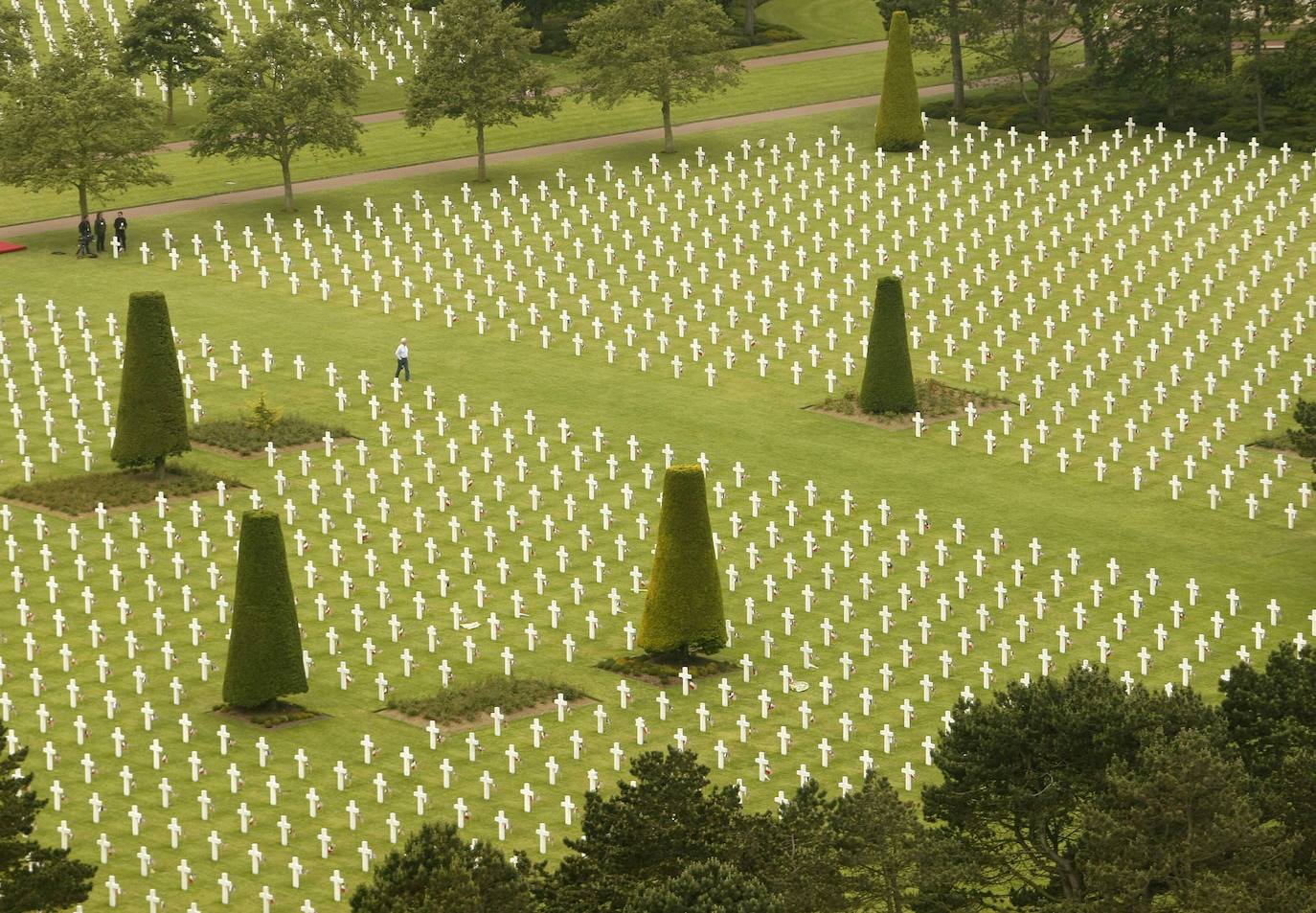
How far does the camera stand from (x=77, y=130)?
95.4 m

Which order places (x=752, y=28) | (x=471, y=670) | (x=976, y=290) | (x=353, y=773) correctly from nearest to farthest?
1. (x=353, y=773)
2. (x=471, y=670)
3. (x=976, y=290)
4. (x=752, y=28)

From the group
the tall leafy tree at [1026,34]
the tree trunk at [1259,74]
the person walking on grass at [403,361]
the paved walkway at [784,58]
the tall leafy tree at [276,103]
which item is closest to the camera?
the person walking on grass at [403,361]

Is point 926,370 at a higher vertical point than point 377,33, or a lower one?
lower

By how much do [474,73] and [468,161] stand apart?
4.45 m

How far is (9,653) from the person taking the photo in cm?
6581

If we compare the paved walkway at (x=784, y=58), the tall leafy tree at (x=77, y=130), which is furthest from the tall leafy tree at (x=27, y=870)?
the paved walkway at (x=784, y=58)

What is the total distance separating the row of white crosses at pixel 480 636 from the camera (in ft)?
196

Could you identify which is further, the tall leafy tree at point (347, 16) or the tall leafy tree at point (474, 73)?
the tall leafy tree at point (347, 16)

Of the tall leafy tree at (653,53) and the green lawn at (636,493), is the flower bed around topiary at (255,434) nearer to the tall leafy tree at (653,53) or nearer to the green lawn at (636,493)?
the green lawn at (636,493)

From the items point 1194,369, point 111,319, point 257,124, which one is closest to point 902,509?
point 1194,369

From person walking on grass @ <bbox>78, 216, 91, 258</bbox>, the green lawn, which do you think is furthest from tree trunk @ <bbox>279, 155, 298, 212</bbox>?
person walking on grass @ <bbox>78, 216, 91, 258</bbox>

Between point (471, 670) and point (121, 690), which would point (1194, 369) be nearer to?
point (471, 670)

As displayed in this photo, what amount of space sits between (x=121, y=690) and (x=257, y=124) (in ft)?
126

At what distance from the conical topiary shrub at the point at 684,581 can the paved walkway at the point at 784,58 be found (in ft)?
163
